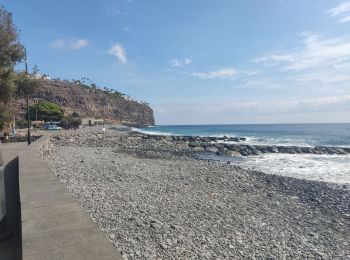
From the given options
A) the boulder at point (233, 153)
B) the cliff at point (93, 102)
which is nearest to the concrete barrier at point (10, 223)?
the boulder at point (233, 153)

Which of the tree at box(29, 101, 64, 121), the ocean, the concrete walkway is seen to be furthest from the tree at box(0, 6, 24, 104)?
the tree at box(29, 101, 64, 121)

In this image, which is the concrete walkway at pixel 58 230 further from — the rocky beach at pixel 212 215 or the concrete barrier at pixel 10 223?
the rocky beach at pixel 212 215

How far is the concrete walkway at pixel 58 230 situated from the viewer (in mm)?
2965

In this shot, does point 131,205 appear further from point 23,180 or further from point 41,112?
point 41,112

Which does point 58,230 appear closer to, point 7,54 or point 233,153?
point 7,54

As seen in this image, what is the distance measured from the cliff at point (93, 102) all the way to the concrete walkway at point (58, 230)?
104 meters

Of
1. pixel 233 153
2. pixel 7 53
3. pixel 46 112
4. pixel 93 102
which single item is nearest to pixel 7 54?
pixel 7 53

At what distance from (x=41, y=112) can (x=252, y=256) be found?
7799 cm

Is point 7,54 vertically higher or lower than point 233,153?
higher

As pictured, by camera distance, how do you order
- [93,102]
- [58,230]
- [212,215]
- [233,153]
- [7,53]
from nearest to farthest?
[58,230] → [212,215] → [7,53] → [233,153] → [93,102]

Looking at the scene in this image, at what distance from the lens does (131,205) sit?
844cm

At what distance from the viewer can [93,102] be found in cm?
13912

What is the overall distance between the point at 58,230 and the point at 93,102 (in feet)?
460

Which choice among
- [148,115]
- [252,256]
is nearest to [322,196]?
[252,256]
